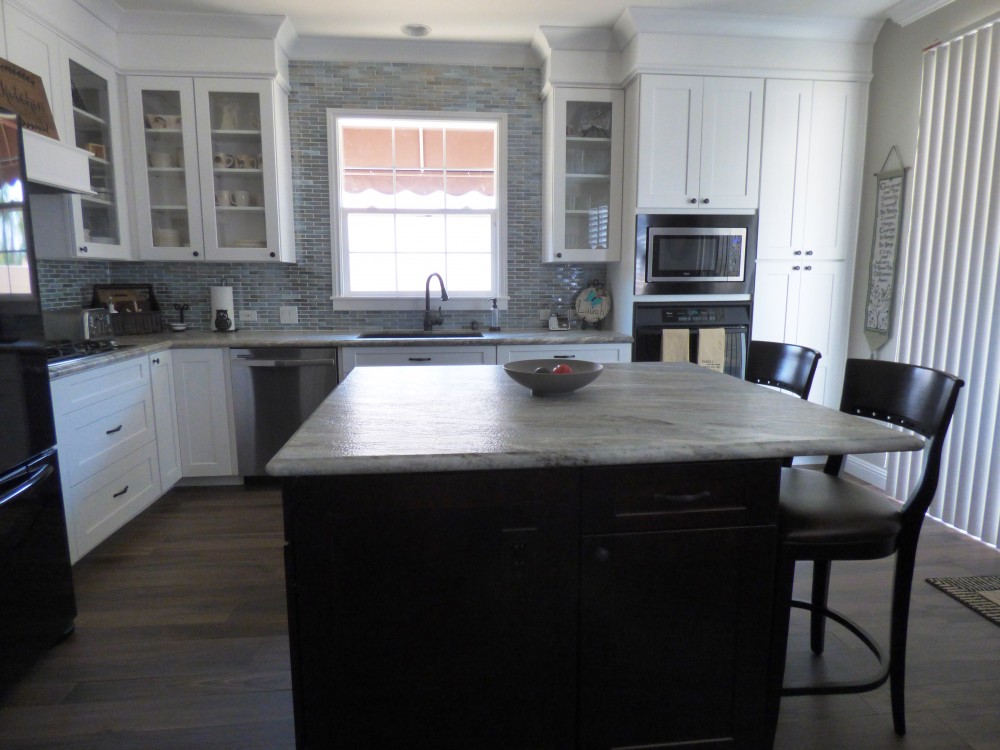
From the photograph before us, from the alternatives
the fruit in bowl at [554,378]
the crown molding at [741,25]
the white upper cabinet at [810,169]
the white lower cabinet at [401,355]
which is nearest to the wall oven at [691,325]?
the white upper cabinet at [810,169]

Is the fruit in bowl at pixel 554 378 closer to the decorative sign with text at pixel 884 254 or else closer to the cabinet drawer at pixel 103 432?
the cabinet drawer at pixel 103 432

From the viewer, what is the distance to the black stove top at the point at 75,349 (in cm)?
250

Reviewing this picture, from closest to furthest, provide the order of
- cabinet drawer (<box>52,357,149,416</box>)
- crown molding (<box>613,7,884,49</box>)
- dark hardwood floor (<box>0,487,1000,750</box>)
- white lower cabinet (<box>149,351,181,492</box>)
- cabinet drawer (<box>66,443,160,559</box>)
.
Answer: dark hardwood floor (<box>0,487,1000,750</box>) < cabinet drawer (<box>52,357,149,416</box>) < cabinet drawer (<box>66,443,160,559</box>) < white lower cabinet (<box>149,351,181,492</box>) < crown molding (<box>613,7,884,49</box>)

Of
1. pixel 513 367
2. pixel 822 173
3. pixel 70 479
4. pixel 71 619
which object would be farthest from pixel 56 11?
pixel 822 173

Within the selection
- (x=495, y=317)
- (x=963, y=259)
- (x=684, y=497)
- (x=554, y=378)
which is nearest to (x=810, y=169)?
(x=963, y=259)

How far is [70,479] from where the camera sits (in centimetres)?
250

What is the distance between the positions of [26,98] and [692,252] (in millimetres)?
3335

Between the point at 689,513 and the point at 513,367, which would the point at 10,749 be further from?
the point at 689,513

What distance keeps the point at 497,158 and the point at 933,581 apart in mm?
3328

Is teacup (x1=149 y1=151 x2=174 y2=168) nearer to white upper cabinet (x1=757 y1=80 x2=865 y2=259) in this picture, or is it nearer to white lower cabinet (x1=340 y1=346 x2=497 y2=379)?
white lower cabinet (x1=340 y1=346 x2=497 y2=379)

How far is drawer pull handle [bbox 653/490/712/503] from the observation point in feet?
4.30

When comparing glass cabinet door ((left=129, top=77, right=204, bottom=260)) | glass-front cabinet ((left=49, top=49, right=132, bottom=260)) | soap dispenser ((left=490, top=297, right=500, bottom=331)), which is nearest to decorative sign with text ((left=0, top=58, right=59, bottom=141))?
glass-front cabinet ((left=49, top=49, right=132, bottom=260))

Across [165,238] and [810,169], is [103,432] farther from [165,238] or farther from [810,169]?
[810,169]

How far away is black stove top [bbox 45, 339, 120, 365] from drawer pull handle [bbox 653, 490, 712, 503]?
7.88 ft
